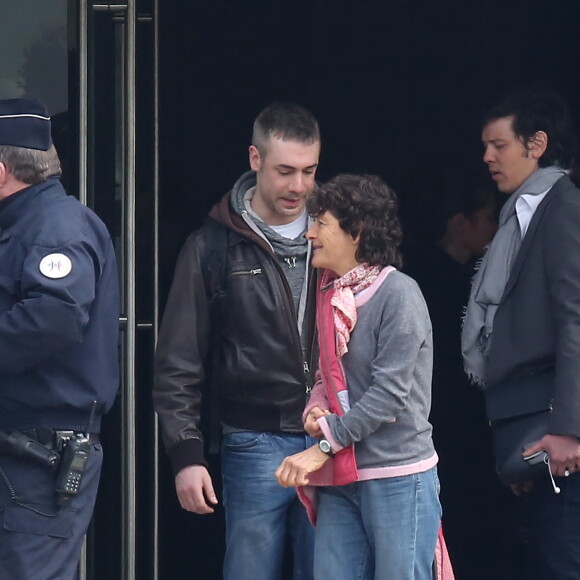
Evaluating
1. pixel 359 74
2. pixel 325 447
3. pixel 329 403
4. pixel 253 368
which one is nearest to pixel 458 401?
pixel 359 74

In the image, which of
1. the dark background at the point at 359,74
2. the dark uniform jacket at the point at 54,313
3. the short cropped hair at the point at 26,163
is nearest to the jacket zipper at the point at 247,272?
the dark uniform jacket at the point at 54,313

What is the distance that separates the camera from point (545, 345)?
11.6 feet

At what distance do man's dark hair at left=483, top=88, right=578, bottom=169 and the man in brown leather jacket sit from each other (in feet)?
2.10

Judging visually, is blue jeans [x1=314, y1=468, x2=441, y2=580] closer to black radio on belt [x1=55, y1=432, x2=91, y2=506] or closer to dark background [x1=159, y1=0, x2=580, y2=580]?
black radio on belt [x1=55, y1=432, x2=91, y2=506]

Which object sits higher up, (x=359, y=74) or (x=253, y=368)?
(x=359, y=74)

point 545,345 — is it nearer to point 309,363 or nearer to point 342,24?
point 309,363

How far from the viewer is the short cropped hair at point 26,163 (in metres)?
3.34

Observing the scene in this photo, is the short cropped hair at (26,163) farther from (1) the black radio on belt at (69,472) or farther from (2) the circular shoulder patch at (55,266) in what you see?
(1) the black radio on belt at (69,472)

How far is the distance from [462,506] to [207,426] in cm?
134

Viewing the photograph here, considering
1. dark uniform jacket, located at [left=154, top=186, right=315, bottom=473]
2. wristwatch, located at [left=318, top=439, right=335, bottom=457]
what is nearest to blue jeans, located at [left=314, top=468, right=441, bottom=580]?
wristwatch, located at [left=318, top=439, right=335, bottom=457]

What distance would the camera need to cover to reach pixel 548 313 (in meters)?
3.56

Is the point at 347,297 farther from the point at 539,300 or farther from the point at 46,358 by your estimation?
the point at 46,358

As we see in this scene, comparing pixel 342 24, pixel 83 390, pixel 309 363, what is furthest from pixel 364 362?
pixel 342 24

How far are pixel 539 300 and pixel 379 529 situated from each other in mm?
817
